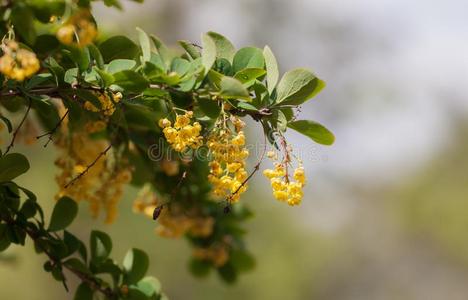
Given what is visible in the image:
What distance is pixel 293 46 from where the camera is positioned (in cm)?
1127

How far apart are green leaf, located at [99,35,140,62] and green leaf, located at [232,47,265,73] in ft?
0.74

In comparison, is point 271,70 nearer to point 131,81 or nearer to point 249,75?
point 249,75

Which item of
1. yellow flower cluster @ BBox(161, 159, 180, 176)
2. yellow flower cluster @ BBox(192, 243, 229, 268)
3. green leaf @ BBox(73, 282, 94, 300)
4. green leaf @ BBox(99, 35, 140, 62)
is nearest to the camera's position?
green leaf @ BBox(99, 35, 140, 62)

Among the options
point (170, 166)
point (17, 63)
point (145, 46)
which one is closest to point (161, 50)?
point (145, 46)

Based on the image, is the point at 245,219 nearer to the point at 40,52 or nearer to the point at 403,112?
the point at 40,52

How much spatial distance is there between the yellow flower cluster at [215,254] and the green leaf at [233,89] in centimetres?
96

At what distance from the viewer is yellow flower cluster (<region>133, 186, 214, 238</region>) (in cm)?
167

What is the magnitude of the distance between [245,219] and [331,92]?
31.2ft

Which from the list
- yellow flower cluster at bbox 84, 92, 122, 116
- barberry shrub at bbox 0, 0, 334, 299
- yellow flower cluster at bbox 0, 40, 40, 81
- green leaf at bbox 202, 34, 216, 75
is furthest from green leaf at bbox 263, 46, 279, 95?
yellow flower cluster at bbox 0, 40, 40, 81

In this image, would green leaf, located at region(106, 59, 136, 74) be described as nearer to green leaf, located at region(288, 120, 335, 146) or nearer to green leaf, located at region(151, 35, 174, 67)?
green leaf, located at region(151, 35, 174, 67)

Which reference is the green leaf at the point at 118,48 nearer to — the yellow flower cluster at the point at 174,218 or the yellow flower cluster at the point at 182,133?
the yellow flower cluster at the point at 182,133

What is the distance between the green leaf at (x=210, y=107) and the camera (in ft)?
3.47

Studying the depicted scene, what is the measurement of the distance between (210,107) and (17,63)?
0.30 metres

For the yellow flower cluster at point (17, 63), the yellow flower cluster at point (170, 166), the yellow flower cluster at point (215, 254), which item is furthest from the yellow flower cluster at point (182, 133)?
the yellow flower cluster at point (215, 254)
